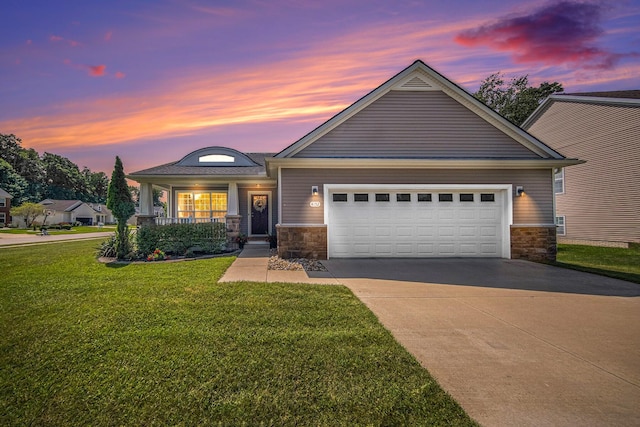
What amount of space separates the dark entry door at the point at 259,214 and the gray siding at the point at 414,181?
528cm

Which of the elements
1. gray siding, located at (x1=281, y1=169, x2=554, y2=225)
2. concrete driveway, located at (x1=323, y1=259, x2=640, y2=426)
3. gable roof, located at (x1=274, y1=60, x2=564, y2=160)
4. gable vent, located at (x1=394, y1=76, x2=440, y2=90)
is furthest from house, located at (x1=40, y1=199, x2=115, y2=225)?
concrete driveway, located at (x1=323, y1=259, x2=640, y2=426)

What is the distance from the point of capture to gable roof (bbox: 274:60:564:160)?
404 inches

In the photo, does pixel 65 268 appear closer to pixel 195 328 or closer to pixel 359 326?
pixel 195 328

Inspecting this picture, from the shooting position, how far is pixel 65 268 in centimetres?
868

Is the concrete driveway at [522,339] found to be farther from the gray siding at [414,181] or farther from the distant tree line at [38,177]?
the distant tree line at [38,177]

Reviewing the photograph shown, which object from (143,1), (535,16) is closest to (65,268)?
(143,1)

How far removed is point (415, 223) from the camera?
10406 mm

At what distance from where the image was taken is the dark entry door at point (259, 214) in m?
15.0

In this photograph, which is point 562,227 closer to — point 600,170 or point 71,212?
point 600,170

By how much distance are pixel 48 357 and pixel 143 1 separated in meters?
9.72

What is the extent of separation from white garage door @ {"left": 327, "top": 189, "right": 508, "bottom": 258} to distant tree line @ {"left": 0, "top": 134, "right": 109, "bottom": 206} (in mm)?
63033

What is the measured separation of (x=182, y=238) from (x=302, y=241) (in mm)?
4465

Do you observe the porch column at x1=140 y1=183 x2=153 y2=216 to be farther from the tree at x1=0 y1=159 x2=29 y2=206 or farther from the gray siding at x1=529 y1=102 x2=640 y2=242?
the tree at x1=0 y1=159 x2=29 y2=206

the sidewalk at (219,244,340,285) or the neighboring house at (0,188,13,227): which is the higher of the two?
the neighboring house at (0,188,13,227)
